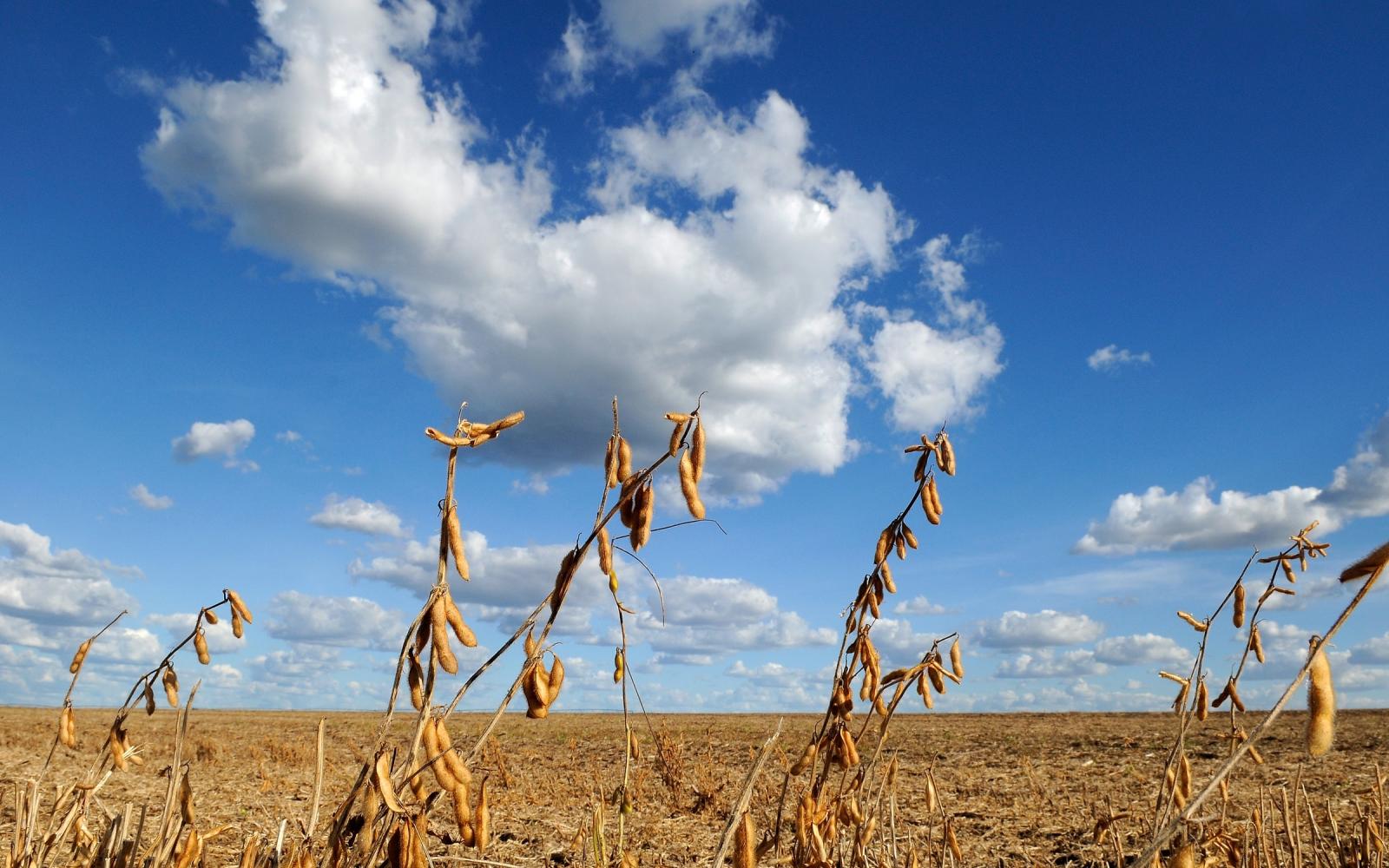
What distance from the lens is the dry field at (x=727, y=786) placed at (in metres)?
5.94

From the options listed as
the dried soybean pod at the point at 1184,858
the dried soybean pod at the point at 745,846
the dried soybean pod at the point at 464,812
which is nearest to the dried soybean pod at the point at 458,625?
the dried soybean pod at the point at 464,812

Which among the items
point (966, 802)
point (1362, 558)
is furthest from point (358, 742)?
point (1362, 558)

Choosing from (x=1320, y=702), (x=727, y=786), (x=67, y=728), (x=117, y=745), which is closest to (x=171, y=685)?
(x=117, y=745)

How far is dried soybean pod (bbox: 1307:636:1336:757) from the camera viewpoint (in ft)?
3.88

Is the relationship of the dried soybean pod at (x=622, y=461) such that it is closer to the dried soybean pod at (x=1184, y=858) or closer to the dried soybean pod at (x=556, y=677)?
the dried soybean pod at (x=556, y=677)

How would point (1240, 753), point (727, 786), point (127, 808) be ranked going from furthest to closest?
point (727, 786) → point (127, 808) → point (1240, 753)

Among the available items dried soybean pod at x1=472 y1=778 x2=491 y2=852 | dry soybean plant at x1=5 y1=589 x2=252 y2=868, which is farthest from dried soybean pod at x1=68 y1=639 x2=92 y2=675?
dried soybean pod at x1=472 y1=778 x2=491 y2=852

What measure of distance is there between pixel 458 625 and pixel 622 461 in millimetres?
337

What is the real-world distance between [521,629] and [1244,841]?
8.90 ft

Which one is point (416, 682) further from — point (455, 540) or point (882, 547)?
point (882, 547)

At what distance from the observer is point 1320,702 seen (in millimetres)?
1188

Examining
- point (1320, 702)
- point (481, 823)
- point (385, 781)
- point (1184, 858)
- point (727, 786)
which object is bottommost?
point (727, 786)

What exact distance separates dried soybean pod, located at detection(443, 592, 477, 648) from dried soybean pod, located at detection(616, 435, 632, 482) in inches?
11.8

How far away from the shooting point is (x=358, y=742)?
20875mm
